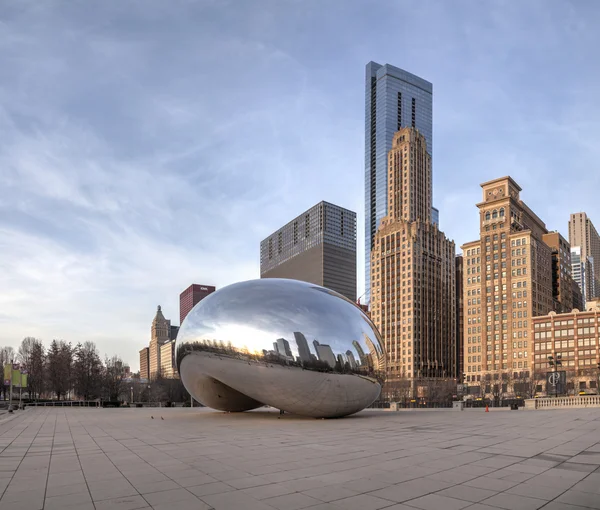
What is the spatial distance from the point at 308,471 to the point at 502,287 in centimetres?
13816

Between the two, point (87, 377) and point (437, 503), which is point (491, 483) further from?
point (87, 377)

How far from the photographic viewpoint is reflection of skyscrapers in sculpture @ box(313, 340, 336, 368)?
1941 centimetres

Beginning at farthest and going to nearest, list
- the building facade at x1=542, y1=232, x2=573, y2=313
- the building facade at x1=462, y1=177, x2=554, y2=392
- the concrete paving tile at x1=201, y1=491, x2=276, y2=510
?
the building facade at x1=542, y1=232, x2=573, y2=313, the building facade at x1=462, y1=177, x2=554, y2=392, the concrete paving tile at x1=201, y1=491, x2=276, y2=510

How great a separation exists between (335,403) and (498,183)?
140157 mm

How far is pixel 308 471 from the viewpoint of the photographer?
9.66 m

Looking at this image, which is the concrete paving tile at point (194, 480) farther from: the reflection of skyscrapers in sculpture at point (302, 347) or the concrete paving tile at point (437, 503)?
the reflection of skyscrapers in sculpture at point (302, 347)

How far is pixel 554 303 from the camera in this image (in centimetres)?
14488

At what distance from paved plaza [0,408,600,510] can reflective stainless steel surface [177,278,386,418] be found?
3.53m

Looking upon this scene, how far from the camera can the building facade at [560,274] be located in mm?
150375

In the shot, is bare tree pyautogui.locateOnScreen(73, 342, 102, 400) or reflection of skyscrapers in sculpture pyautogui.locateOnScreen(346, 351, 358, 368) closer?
reflection of skyscrapers in sculpture pyautogui.locateOnScreen(346, 351, 358, 368)

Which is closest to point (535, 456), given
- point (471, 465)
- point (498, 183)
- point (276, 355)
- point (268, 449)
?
point (471, 465)

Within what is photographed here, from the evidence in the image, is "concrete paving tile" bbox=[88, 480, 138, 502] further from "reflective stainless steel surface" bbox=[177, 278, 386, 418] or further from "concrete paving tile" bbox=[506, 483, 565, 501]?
"reflective stainless steel surface" bbox=[177, 278, 386, 418]

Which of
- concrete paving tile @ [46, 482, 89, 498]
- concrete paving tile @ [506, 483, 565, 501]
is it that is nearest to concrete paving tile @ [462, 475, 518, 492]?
concrete paving tile @ [506, 483, 565, 501]

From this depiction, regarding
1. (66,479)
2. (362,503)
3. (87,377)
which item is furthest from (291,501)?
(87,377)
